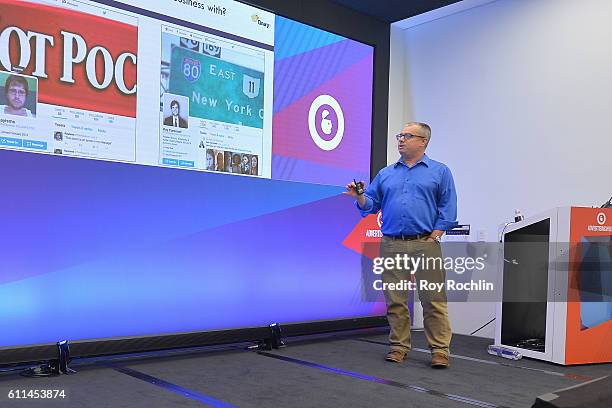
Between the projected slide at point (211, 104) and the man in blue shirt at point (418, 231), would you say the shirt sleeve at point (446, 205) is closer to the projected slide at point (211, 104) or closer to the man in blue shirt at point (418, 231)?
the man in blue shirt at point (418, 231)

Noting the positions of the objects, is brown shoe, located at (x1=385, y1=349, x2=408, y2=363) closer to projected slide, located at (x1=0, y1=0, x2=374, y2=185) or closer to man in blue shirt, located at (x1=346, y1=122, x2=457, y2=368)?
man in blue shirt, located at (x1=346, y1=122, x2=457, y2=368)

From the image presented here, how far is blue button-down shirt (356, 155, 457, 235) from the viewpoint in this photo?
3568 millimetres

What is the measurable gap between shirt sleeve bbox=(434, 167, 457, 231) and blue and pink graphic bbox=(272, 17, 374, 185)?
1251 millimetres

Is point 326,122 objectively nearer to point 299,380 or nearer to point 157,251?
point 157,251

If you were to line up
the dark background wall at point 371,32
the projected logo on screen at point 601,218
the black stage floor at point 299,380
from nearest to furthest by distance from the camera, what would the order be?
1. the black stage floor at point 299,380
2. the projected logo on screen at point 601,218
3. the dark background wall at point 371,32

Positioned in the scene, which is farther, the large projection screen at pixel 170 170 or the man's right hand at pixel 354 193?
the man's right hand at pixel 354 193

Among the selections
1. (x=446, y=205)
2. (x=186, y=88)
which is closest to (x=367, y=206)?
(x=446, y=205)

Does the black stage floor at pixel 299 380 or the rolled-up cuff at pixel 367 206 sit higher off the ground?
the rolled-up cuff at pixel 367 206

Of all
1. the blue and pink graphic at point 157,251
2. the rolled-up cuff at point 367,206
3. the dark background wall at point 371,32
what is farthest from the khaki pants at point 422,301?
the dark background wall at point 371,32

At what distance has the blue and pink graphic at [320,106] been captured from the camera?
4.34 m

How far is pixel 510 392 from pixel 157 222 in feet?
7.30

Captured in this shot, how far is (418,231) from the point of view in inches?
141

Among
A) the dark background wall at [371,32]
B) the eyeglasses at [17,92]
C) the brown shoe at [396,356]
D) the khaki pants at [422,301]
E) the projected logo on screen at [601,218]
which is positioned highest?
the dark background wall at [371,32]

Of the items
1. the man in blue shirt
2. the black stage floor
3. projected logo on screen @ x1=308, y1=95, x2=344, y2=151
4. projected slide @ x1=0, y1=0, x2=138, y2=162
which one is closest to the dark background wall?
projected logo on screen @ x1=308, y1=95, x2=344, y2=151
